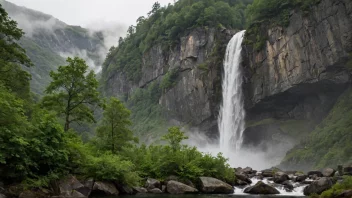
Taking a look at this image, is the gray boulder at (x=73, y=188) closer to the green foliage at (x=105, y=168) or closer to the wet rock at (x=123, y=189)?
the green foliage at (x=105, y=168)

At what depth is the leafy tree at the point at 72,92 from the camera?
102 feet

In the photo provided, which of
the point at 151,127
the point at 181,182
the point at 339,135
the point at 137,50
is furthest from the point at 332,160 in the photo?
the point at 137,50

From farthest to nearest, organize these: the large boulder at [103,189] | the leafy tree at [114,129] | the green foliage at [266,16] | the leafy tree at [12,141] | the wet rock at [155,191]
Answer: the green foliage at [266,16]
the leafy tree at [114,129]
the wet rock at [155,191]
the large boulder at [103,189]
the leafy tree at [12,141]

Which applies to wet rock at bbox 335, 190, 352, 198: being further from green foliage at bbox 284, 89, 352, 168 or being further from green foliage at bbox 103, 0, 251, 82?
green foliage at bbox 103, 0, 251, 82

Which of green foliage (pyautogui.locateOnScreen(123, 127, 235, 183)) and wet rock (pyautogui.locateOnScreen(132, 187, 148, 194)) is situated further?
green foliage (pyautogui.locateOnScreen(123, 127, 235, 183))

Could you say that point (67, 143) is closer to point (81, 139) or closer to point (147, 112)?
point (81, 139)

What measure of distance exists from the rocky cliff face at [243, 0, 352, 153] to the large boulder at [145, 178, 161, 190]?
3770 centimetres

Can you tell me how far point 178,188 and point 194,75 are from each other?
185ft

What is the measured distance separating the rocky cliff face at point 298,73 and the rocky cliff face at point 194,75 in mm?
10938

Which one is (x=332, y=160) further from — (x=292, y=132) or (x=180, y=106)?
(x=180, y=106)

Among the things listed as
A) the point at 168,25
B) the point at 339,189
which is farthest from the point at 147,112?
the point at 339,189

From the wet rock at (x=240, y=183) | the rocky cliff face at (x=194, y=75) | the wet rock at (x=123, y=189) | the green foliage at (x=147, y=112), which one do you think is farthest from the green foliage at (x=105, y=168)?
the green foliage at (x=147, y=112)

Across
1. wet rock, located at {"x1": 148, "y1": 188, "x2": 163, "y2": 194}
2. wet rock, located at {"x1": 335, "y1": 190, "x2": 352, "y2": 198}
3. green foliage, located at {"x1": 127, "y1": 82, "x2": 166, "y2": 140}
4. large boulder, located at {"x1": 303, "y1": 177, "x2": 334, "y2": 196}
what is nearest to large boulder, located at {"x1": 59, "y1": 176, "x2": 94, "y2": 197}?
wet rock, located at {"x1": 148, "y1": 188, "x2": 163, "y2": 194}

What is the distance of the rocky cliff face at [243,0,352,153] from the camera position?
2100 inches
